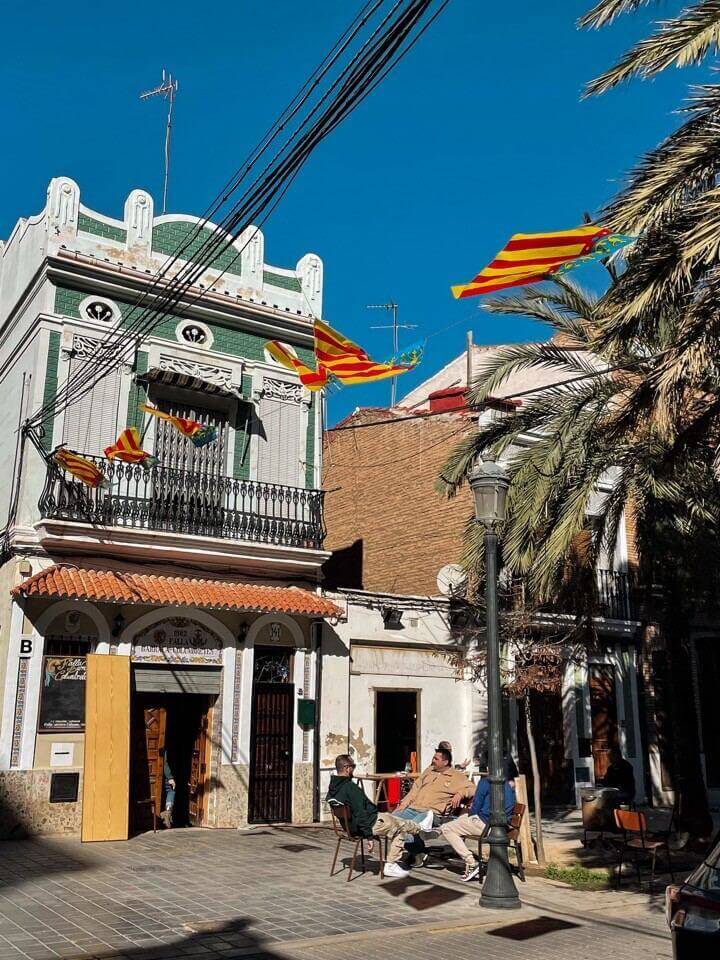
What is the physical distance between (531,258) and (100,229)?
9.00m

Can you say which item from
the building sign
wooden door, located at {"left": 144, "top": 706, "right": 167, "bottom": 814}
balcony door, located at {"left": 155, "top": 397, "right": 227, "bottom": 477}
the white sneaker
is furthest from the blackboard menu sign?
the white sneaker

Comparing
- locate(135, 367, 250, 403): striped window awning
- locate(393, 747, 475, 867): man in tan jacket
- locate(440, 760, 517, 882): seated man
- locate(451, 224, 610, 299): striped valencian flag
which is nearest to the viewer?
locate(451, 224, 610, 299): striped valencian flag

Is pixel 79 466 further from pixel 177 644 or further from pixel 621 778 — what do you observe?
pixel 621 778

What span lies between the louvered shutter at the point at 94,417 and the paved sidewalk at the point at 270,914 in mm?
6293

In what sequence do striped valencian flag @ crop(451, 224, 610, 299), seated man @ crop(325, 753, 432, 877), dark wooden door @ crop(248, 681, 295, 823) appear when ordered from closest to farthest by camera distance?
striped valencian flag @ crop(451, 224, 610, 299) < seated man @ crop(325, 753, 432, 877) < dark wooden door @ crop(248, 681, 295, 823)

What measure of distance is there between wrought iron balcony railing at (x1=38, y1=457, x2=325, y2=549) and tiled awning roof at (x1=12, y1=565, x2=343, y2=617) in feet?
2.71

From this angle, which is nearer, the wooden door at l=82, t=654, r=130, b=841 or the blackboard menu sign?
the wooden door at l=82, t=654, r=130, b=841

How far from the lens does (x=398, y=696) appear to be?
1820cm

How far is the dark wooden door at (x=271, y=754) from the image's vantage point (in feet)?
51.7

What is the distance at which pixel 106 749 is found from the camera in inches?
536

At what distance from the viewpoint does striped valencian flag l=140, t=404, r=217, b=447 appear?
15.5m

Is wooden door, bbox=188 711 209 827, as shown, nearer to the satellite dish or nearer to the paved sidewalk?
the paved sidewalk

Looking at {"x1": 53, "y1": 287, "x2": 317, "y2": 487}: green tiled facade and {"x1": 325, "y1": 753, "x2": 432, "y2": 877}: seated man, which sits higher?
{"x1": 53, "y1": 287, "x2": 317, "y2": 487}: green tiled facade

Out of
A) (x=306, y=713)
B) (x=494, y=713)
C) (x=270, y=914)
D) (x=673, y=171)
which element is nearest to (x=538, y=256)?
(x=673, y=171)
